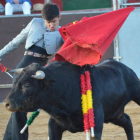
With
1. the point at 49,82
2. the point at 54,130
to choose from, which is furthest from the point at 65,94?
the point at 54,130

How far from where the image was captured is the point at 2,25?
774 centimetres

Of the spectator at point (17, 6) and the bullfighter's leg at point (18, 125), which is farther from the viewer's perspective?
the spectator at point (17, 6)

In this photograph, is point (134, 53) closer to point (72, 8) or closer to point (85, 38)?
point (72, 8)

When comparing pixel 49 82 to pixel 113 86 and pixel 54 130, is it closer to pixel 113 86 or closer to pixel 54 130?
pixel 54 130

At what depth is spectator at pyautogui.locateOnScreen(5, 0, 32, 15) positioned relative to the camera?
8.03 metres

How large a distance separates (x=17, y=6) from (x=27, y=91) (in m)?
5.25

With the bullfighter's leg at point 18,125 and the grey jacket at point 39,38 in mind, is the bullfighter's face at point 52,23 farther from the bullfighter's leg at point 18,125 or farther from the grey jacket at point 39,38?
the bullfighter's leg at point 18,125

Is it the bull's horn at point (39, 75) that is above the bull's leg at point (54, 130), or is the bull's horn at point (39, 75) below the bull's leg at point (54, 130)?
above

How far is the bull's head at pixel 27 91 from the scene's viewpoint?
10.3ft

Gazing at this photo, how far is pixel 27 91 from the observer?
318 cm

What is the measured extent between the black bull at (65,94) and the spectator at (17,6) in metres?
4.39

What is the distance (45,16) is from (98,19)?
55 centimetres

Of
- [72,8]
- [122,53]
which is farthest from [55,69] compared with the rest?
[72,8]

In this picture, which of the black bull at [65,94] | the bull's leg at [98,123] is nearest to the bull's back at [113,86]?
the black bull at [65,94]
